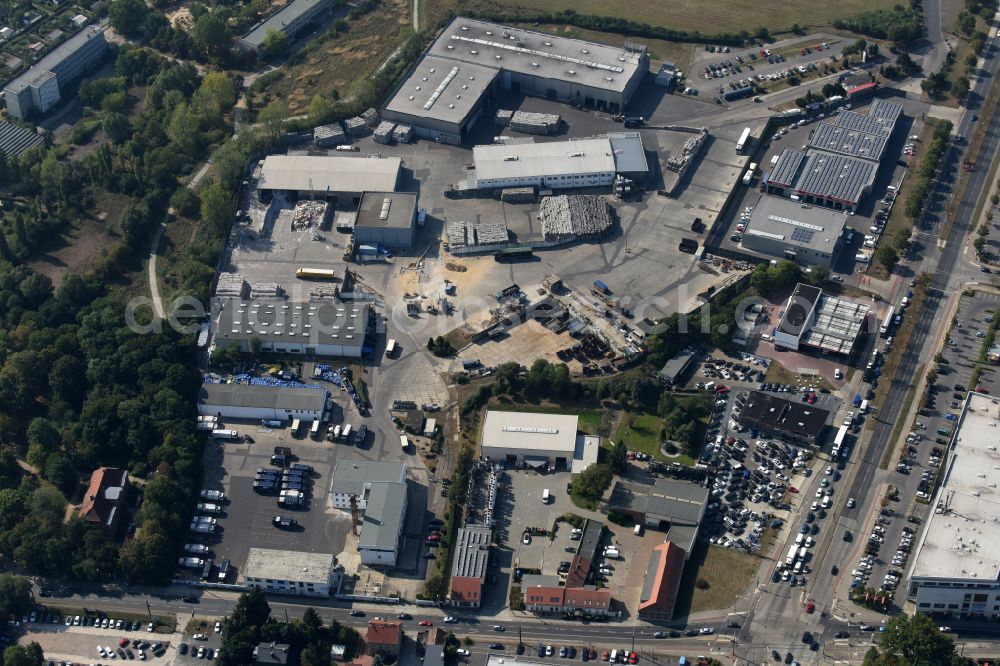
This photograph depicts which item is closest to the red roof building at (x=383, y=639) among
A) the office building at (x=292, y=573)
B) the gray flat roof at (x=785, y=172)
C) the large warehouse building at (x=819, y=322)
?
the office building at (x=292, y=573)

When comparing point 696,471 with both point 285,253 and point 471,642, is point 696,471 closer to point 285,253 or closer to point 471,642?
point 471,642

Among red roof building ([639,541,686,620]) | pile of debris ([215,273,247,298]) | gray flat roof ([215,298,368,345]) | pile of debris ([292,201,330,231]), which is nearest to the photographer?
red roof building ([639,541,686,620])

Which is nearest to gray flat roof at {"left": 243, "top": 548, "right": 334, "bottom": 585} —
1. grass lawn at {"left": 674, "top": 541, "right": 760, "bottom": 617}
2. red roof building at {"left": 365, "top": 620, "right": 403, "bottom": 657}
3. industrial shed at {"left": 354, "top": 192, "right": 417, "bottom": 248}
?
red roof building at {"left": 365, "top": 620, "right": 403, "bottom": 657}

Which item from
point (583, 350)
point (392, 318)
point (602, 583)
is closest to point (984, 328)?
point (583, 350)

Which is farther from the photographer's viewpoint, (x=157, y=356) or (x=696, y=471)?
(x=157, y=356)

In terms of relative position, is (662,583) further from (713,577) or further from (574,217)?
(574,217)

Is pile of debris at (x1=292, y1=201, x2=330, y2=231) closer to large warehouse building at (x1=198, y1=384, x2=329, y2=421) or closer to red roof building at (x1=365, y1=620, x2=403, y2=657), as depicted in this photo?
large warehouse building at (x1=198, y1=384, x2=329, y2=421)

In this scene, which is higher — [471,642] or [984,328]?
[984,328]

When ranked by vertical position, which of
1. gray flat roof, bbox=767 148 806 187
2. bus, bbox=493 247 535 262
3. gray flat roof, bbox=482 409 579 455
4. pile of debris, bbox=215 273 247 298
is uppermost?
gray flat roof, bbox=767 148 806 187
